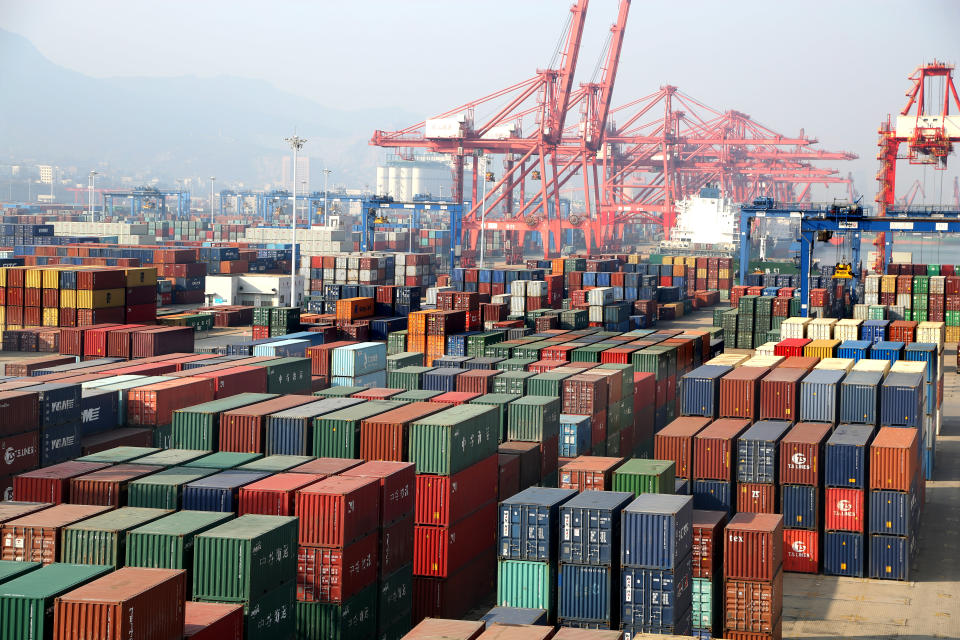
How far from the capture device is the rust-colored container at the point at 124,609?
1631 cm

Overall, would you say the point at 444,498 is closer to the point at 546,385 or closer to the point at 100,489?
the point at 100,489

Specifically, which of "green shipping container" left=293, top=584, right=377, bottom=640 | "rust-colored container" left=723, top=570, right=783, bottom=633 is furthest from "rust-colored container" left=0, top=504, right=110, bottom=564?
"rust-colored container" left=723, top=570, right=783, bottom=633

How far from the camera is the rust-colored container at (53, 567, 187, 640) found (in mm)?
16312

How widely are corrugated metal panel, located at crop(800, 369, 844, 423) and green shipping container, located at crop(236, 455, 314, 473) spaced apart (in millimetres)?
16194

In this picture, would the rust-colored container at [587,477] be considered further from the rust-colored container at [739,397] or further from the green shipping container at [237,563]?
the rust-colored container at [739,397]

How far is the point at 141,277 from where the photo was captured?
217ft

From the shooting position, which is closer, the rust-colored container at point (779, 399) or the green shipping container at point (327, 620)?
the green shipping container at point (327, 620)

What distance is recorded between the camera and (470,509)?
27094 mm

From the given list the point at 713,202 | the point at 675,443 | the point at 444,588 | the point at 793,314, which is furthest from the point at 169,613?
the point at 713,202

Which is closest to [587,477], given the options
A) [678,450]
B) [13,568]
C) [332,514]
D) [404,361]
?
[678,450]

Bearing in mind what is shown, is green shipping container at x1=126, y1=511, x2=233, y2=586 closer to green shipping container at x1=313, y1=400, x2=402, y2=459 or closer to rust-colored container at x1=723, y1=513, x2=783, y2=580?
green shipping container at x1=313, y1=400, x2=402, y2=459

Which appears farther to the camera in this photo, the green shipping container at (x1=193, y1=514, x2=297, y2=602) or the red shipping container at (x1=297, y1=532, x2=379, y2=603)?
the red shipping container at (x1=297, y1=532, x2=379, y2=603)

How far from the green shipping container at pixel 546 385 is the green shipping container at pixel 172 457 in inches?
507

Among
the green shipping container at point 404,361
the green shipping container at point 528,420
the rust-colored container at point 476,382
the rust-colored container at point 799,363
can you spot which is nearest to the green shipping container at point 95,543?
the green shipping container at point 528,420
